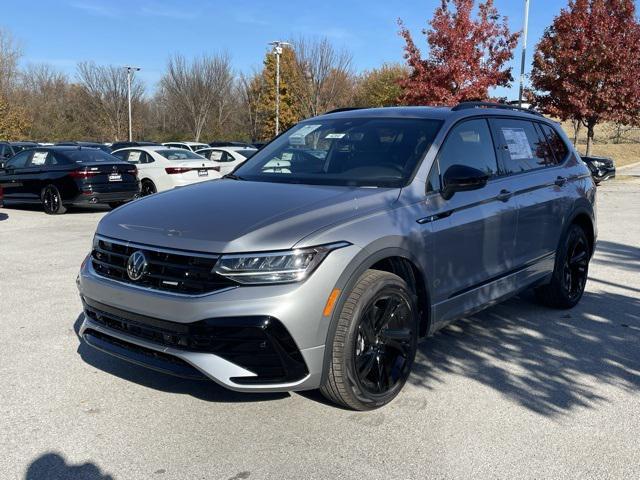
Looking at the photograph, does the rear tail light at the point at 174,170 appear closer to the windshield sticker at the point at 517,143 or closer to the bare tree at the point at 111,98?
the windshield sticker at the point at 517,143

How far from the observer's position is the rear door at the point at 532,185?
4.98 meters

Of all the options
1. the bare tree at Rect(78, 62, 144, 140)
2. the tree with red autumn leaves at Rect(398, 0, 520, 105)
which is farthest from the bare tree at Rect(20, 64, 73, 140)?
the tree with red autumn leaves at Rect(398, 0, 520, 105)

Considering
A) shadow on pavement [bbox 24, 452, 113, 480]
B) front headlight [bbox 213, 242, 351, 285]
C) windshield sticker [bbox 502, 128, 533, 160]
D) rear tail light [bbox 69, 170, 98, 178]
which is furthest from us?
rear tail light [bbox 69, 170, 98, 178]

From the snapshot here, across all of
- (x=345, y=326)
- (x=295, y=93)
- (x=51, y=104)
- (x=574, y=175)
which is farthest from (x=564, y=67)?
(x=51, y=104)

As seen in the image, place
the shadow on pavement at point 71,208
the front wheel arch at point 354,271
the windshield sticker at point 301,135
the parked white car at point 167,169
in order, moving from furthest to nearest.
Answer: the parked white car at point 167,169 → the shadow on pavement at point 71,208 → the windshield sticker at point 301,135 → the front wheel arch at point 354,271

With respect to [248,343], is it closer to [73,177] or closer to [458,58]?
[73,177]

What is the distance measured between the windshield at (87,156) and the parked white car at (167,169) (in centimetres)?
144

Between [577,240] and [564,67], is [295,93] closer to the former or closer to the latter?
[564,67]

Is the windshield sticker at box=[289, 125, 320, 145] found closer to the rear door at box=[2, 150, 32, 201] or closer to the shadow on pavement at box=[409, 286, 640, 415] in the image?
the shadow on pavement at box=[409, 286, 640, 415]

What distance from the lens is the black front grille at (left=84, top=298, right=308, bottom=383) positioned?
3113 millimetres

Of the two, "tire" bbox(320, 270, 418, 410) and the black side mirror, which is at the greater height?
the black side mirror

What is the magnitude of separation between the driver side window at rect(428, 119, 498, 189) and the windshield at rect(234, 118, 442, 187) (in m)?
0.14

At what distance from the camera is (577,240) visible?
596 centimetres

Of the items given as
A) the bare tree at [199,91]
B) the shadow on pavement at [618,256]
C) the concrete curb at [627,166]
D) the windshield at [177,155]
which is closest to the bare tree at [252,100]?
the bare tree at [199,91]
